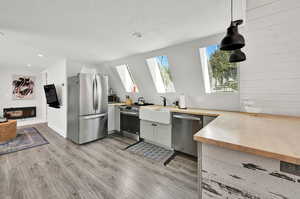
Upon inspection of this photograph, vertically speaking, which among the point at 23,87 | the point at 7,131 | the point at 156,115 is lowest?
the point at 7,131

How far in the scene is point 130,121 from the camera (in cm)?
376

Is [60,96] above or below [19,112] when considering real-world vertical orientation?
above

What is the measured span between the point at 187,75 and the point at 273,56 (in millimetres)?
1605

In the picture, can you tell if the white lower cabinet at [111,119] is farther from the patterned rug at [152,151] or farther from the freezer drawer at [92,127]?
the patterned rug at [152,151]

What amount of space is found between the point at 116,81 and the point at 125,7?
3.44 m

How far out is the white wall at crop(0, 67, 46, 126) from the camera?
207 inches

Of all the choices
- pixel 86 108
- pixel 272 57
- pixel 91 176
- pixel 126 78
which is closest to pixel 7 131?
pixel 86 108

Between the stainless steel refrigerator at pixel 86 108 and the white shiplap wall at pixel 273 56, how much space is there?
3.47 meters

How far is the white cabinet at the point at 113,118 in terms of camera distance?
4.03 metres

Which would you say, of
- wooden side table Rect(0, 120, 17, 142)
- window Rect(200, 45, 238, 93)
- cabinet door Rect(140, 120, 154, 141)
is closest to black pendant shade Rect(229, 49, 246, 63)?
window Rect(200, 45, 238, 93)

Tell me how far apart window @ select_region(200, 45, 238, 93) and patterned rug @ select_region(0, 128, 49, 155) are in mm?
4642

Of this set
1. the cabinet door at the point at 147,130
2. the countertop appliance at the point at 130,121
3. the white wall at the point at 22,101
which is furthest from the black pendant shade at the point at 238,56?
the white wall at the point at 22,101

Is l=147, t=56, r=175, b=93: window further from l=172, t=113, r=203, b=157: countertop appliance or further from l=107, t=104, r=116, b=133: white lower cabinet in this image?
l=107, t=104, r=116, b=133: white lower cabinet

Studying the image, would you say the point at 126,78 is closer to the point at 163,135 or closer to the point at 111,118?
the point at 111,118
